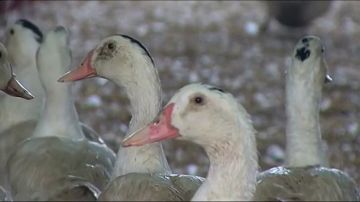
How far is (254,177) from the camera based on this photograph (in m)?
2.76

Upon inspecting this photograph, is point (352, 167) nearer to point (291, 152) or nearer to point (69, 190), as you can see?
point (291, 152)

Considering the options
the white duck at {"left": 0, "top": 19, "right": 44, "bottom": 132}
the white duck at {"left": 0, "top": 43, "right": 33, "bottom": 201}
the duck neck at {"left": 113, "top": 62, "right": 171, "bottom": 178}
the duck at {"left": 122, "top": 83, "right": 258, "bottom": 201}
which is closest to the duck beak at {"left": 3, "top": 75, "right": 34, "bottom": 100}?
the white duck at {"left": 0, "top": 43, "right": 33, "bottom": 201}

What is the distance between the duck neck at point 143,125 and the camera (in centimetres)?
336

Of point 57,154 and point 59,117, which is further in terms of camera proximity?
point 59,117

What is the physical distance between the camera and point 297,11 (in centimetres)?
1040

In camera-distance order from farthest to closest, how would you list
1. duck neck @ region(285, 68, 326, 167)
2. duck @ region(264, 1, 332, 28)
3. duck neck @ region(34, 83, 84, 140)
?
duck @ region(264, 1, 332, 28) → duck neck @ region(34, 83, 84, 140) → duck neck @ region(285, 68, 326, 167)

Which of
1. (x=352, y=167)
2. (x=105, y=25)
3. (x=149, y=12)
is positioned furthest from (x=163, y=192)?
(x=149, y=12)

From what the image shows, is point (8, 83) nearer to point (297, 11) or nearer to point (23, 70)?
point (23, 70)

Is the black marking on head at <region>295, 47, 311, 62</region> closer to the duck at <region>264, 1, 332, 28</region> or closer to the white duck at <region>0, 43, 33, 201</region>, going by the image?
the white duck at <region>0, 43, 33, 201</region>

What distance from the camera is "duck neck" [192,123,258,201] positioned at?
272 centimetres

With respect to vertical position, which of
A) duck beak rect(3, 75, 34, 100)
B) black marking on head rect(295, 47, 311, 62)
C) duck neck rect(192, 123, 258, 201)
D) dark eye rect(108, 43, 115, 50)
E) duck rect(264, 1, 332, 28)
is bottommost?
duck beak rect(3, 75, 34, 100)

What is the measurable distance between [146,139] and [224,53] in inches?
269

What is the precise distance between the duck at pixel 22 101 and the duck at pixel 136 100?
691 millimetres

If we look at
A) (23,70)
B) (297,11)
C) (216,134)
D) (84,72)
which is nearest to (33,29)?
(23,70)
